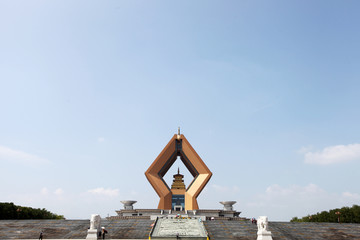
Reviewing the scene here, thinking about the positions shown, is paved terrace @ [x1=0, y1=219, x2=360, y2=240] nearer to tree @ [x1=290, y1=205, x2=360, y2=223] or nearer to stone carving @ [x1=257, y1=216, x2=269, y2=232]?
stone carving @ [x1=257, y1=216, x2=269, y2=232]

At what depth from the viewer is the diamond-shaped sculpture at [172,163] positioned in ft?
125

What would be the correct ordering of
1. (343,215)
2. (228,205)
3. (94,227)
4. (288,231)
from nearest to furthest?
(94,227) → (288,231) → (228,205) → (343,215)

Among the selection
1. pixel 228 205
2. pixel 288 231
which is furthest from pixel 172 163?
pixel 288 231

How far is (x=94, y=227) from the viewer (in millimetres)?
21781

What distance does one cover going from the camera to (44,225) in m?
25.9

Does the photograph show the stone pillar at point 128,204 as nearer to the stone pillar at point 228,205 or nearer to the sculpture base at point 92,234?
the stone pillar at point 228,205

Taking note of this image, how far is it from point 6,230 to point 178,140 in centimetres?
2233

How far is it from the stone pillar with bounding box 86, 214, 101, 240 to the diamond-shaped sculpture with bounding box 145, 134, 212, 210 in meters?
16.2

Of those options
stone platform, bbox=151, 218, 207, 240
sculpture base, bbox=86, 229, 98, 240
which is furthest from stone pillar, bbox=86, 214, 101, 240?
stone platform, bbox=151, 218, 207, 240

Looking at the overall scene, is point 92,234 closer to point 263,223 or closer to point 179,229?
point 179,229

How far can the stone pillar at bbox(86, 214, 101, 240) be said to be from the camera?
70.6 ft

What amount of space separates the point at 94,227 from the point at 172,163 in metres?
21.2

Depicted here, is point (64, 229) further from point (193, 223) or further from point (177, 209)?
point (177, 209)

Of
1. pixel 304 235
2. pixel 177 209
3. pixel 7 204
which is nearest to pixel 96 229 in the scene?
pixel 304 235
